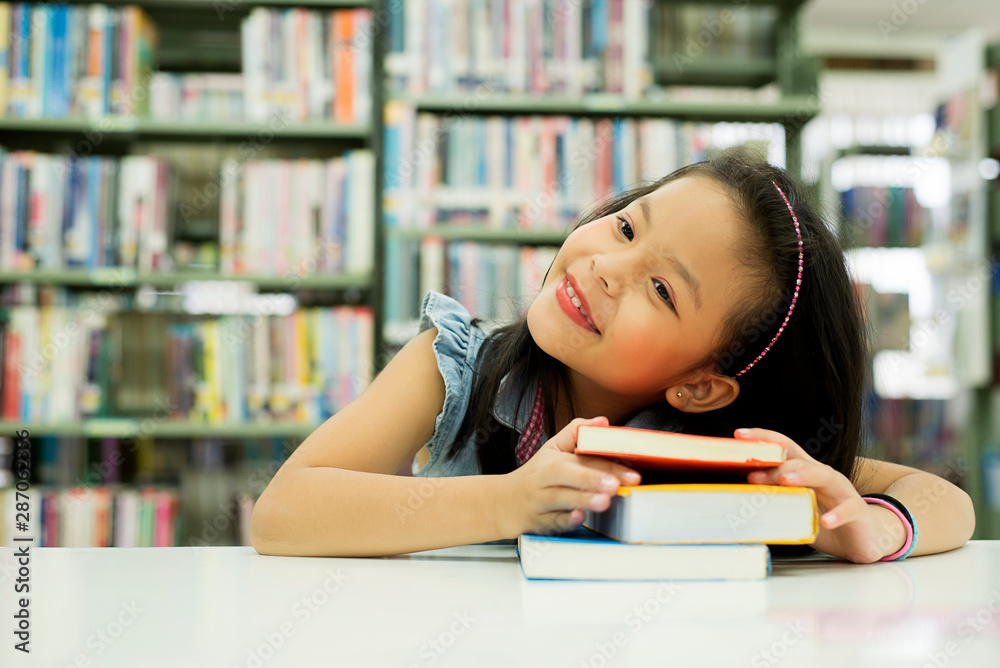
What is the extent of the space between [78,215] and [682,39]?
1843mm

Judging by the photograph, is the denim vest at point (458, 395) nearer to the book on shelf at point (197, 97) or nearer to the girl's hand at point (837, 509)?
the girl's hand at point (837, 509)

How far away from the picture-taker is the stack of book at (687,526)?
1.81ft

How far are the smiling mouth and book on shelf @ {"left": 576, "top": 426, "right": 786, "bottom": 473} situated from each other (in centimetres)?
24

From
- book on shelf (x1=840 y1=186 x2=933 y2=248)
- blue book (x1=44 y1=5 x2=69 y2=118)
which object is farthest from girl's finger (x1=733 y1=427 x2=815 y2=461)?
book on shelf (x1=840 y1=186 x2=933 y2=248)

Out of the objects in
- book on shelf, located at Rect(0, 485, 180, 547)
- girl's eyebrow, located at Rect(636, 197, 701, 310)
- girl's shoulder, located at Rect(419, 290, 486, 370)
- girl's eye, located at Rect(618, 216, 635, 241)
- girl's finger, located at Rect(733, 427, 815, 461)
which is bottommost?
book on shelf, located at Rect(0, 485, 180, 547)

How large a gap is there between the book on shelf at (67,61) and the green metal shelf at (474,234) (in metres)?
0.84

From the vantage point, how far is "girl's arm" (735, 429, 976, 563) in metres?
0.61

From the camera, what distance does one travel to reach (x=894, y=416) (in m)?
3.14

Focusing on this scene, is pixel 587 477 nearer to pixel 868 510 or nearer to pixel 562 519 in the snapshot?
pixel 562 519

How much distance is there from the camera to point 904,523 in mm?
685

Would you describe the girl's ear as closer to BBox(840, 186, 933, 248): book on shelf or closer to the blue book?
the blue book

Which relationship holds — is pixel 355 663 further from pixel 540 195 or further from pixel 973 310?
pixel 973 310

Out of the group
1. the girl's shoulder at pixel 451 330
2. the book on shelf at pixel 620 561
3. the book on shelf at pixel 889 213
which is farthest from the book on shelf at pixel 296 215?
the book on shelf at pixel 889 213

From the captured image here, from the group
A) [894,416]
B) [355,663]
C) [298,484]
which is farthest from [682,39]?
[355,663]
